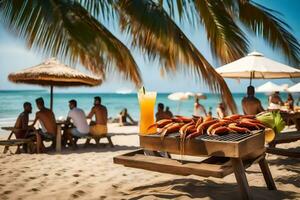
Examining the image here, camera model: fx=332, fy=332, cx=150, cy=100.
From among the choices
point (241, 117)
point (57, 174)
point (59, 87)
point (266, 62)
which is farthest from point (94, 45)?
point (59, 87)

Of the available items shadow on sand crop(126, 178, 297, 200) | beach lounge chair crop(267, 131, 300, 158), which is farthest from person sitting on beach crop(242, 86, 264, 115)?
shadow on sand crop(126, 178, 297, 200)

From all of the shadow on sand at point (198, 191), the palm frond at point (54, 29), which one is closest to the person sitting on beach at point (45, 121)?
the palm frond at point (54, 29)

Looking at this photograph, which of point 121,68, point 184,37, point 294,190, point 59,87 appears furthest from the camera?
point 59,87

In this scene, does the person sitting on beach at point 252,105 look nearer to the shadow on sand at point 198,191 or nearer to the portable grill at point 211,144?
the shadow on sand at point 198,191

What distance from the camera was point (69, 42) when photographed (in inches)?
160

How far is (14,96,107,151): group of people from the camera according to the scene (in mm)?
5664

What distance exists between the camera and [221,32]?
18.9ft


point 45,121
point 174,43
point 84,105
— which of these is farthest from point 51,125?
point 84,105

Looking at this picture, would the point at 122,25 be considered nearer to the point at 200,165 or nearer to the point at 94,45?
the point at 94,45

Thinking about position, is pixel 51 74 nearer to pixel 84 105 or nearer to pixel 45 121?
pixel 45 121

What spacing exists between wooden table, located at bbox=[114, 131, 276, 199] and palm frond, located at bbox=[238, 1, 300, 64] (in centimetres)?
425

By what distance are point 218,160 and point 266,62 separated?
3150mm

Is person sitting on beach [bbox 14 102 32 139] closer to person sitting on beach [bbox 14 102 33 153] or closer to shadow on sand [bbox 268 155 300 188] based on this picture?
person sitting on beach [bbox 14 102 33 153]

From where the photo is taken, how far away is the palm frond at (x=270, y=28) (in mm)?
6182
